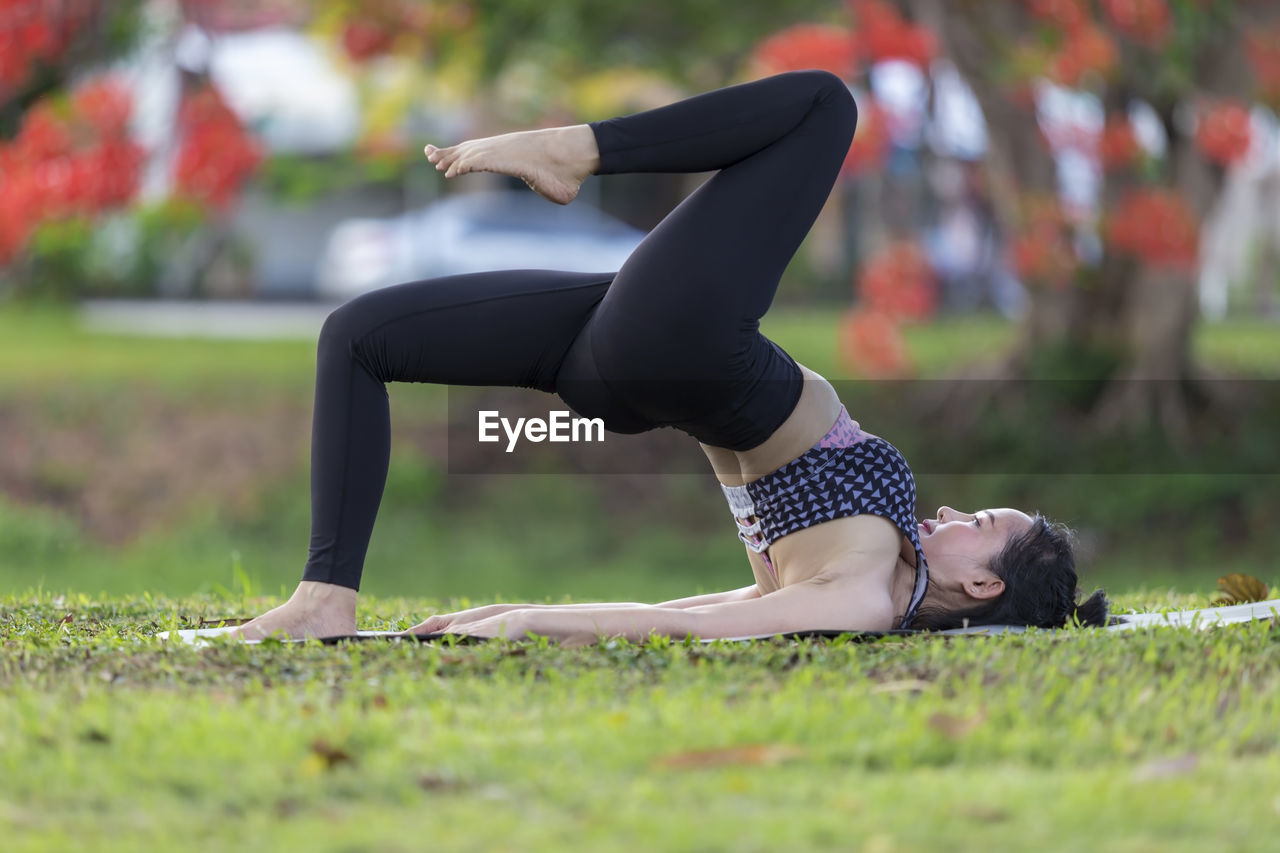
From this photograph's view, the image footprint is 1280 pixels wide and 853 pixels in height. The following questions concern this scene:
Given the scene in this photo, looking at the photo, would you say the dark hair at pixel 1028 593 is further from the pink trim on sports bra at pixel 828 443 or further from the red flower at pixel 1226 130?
the red flower at pixel 1226 130

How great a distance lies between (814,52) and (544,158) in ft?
18.8

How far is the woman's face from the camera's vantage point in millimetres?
3711

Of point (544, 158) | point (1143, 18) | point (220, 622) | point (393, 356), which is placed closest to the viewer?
point (544, 158)

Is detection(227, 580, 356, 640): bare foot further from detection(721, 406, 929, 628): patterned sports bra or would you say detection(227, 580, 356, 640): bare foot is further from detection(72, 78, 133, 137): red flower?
detection(72, 78, 133, 137): red flower

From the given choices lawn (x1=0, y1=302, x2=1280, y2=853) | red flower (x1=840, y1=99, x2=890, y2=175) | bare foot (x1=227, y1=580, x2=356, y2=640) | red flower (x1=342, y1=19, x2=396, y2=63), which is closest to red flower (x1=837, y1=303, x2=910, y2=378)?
red flower (x1=840, y1=99, x2=890, y2=175)

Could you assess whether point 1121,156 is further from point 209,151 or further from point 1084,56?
point 209,151

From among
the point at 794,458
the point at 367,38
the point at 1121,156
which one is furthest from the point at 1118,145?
the point at 794,458

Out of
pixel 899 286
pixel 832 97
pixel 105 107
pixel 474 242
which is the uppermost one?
pixel 474 242

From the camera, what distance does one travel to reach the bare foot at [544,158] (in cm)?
325

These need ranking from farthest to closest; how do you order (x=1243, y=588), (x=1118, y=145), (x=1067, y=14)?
(x=1118, y=145) < (x=1067, y=14) < (x=1243, y=588)

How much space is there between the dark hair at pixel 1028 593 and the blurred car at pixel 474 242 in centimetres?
1337

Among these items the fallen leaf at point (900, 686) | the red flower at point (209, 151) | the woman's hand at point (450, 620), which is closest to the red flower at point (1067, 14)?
the red flower at point (209, 151)

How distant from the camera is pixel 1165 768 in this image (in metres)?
2.37

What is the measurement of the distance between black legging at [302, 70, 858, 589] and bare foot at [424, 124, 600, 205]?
48 mm
